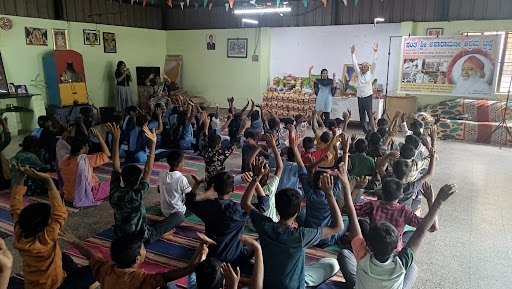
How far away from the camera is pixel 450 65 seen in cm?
737

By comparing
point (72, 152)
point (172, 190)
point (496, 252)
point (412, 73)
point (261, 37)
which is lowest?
point (496, 252)

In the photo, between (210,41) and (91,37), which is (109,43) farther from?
(210,41)

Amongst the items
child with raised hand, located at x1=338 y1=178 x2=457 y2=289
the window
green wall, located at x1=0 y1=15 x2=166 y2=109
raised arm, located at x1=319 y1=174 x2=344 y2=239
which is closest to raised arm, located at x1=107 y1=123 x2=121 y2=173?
raised arm, located at x1=319 y1=174 x2=344 y2=239

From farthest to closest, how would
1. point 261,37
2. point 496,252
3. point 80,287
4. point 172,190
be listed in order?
point 261,37
point 172,190
point 496,252
point 80,287

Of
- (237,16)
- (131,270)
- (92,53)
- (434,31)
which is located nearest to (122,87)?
(92,53)

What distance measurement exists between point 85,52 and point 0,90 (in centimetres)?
231

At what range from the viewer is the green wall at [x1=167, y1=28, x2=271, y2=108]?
10.3 meters

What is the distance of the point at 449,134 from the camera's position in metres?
7.46

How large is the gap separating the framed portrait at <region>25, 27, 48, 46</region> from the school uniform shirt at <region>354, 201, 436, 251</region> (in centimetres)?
815

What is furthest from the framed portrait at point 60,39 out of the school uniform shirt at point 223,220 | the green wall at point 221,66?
the school uniform shirt at point 223,220

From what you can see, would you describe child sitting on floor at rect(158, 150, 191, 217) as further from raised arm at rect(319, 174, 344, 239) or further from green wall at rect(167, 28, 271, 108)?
green wall at rect(167, 28, 271, 108)

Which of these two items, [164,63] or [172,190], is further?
[164,63]

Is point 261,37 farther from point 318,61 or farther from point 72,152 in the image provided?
point 72,152

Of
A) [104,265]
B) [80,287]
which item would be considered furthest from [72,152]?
[104,265]
